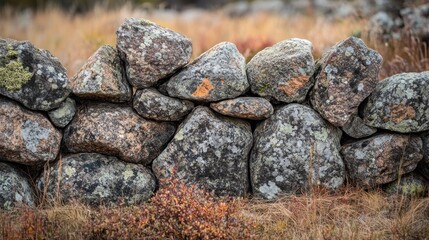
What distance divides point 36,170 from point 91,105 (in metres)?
0.78

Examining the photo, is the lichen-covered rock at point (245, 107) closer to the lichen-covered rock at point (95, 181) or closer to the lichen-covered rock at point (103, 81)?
the lichen-covered rock at point (103, 81)

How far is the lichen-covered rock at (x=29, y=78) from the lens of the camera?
12.7 feet

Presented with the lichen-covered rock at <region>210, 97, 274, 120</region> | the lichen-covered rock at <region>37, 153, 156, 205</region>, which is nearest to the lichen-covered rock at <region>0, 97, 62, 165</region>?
the lichen-covered rock at <region>37, 153, 156, 205</region>

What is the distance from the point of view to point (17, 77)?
3865 mm

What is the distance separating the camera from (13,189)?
12.8 feet

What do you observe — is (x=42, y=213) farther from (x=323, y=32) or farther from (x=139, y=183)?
(x=323, y=32)

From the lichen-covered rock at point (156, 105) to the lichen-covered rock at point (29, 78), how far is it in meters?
0.65

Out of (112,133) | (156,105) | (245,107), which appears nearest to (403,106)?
(245,107)

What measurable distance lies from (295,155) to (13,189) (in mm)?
2496

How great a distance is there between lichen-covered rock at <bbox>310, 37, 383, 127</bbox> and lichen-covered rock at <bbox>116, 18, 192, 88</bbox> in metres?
1.33

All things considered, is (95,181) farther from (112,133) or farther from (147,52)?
(147,52)

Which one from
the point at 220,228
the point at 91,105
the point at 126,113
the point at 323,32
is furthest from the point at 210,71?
the point at 323,32

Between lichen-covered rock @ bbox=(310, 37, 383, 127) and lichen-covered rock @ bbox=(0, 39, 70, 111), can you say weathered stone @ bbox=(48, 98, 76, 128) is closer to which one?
lichen-covered rock @ bbox=(0, 39, 70, 111)

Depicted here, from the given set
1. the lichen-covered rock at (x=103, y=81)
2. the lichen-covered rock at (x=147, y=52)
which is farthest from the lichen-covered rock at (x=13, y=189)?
the lichen-covered rock at (x=147, y=52)
